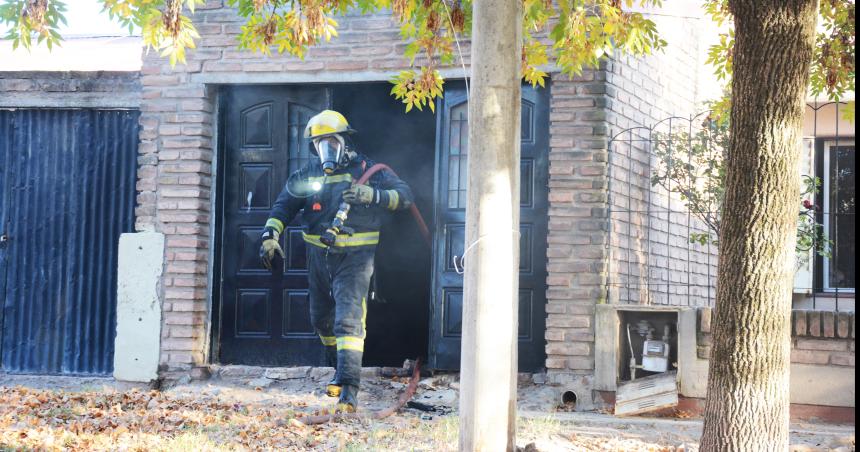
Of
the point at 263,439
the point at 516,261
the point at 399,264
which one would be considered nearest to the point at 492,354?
the point at 516,261

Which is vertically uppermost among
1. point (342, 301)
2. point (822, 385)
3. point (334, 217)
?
point (334, 217)

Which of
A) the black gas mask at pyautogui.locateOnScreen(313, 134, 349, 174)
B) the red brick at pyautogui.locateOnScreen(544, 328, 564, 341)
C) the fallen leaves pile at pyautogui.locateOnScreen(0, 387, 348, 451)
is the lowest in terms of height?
the fallen leaves pile at pyautogui.locateOnScreen(0, 387, 348, 451)

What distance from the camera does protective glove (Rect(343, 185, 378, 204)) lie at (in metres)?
7.91

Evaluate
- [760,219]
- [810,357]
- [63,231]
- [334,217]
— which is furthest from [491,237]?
[63,231]

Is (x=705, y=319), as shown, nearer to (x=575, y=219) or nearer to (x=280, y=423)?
(x=575, y=219)

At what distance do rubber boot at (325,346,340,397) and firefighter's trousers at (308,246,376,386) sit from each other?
4 centimetres

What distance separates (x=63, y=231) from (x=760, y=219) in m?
7.10

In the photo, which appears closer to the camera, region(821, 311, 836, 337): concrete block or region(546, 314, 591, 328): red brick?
region(821, 311, 836, 337): concrete block

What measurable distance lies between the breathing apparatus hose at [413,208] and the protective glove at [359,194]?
33 cm

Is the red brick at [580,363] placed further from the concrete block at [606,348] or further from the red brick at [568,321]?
the red brick at [568,321]

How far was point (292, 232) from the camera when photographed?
9250mm

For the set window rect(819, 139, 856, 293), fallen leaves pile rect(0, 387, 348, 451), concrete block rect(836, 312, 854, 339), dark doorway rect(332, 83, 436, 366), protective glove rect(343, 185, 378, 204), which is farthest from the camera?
window rect(819, 139, 856, 293)

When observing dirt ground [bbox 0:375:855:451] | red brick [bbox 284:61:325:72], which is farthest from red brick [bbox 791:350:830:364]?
red brick [bbox 284:61:325:72]

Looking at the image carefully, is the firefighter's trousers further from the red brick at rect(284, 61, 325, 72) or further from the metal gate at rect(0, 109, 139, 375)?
the metal gate at rect(0, 109, 139, 375)
